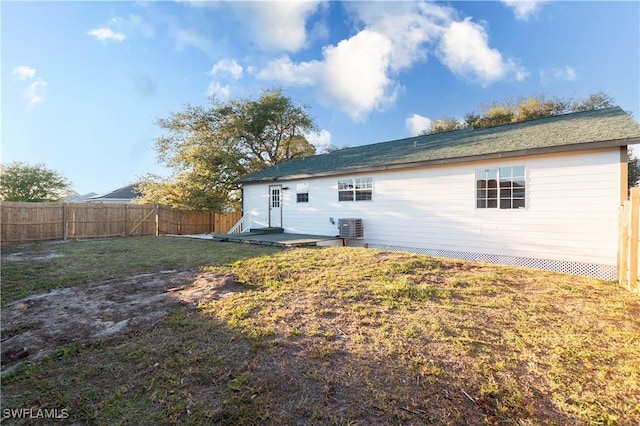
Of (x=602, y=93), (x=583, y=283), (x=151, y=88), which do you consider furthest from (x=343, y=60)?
(x=602, y=93)

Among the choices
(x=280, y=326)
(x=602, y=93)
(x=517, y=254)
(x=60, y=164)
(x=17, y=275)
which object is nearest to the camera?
(x=280, y=326)

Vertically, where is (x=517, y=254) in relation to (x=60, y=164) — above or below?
below

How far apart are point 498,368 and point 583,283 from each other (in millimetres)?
4188

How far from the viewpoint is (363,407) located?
2102mm

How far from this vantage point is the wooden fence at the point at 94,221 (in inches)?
477

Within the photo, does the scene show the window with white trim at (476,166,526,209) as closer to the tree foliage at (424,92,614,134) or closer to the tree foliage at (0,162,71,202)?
the tree foliage at (424,92,614,134)

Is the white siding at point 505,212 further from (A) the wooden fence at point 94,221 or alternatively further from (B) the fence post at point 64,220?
(B) the fence post at point 64,220

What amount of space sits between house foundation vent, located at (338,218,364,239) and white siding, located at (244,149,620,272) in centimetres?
26

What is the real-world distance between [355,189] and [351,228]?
61.2 inches

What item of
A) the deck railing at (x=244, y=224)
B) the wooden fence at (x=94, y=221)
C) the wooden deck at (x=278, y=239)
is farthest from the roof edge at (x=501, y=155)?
the wooden fence at (x=94, y=221)

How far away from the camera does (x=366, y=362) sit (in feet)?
8.69

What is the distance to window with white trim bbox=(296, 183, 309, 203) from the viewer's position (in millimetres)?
12680

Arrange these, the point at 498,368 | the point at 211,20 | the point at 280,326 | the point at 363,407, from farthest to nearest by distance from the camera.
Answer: the point at 211,20 < the point at 280,326 < the point at 498,368 < the point at 363,407

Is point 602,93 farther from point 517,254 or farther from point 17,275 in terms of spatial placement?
point 17,275
